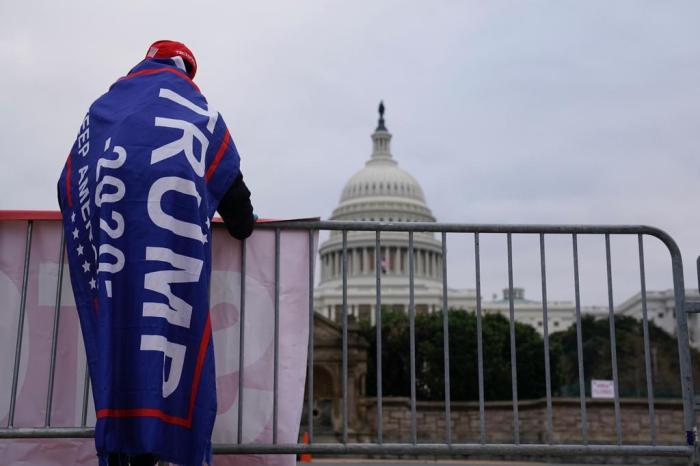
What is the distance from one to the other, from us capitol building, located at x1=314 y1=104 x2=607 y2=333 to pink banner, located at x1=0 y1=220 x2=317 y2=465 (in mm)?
54893

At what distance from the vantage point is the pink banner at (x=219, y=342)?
3957 millimetres

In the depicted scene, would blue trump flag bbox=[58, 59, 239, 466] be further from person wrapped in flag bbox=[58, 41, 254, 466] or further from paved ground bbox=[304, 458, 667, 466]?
paved ground bbox=[304, 458, 667, 466]

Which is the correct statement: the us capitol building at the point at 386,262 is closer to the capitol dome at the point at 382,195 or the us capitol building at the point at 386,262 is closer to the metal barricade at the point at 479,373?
the capitol dome at the point at 382,195

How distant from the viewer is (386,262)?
244ft

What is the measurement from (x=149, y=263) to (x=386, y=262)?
71303 millimetres

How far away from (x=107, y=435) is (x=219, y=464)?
3.57ft

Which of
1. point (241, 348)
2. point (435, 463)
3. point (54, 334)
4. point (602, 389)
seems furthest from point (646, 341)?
point (602, 389)

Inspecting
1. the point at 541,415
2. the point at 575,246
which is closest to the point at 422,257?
the point at 541,415

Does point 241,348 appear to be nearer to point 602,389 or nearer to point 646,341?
point 646,341

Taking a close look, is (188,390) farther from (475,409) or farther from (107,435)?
(475,409)

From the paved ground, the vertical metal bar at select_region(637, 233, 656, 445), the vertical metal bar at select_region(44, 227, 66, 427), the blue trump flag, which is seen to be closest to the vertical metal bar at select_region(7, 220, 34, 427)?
the vertical metal bar at select_region(44, 227, 66, 427)

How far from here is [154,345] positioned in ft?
10.2

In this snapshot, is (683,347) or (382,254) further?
(382,254)

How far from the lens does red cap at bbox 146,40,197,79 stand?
373cm
